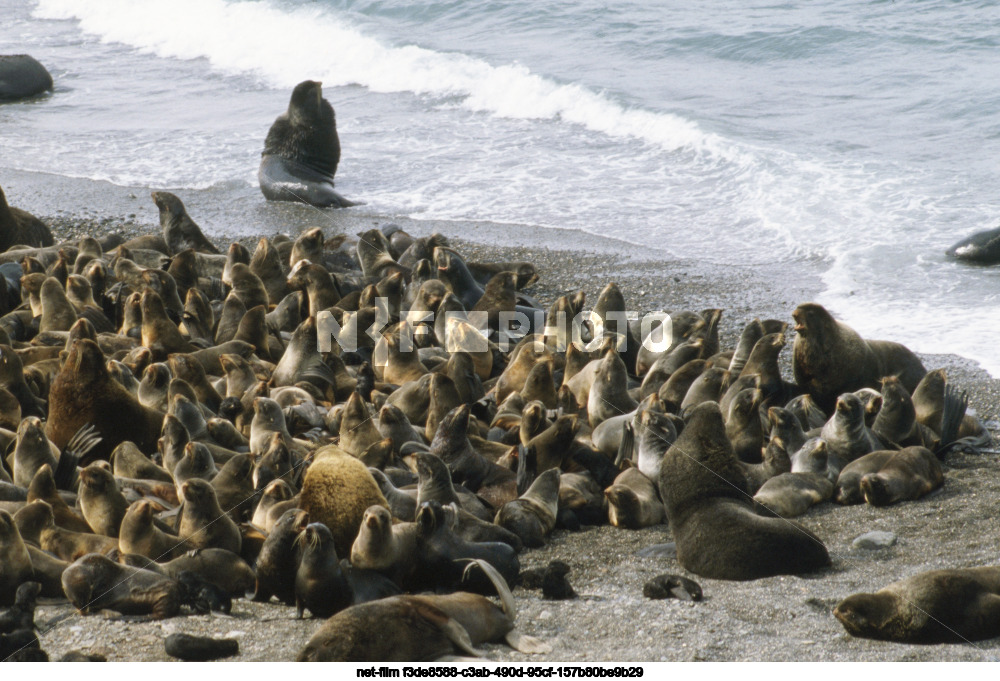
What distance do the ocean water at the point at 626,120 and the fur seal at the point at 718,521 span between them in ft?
13.1

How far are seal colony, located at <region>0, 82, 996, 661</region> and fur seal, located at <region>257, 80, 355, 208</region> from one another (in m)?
3.84

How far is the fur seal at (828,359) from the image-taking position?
7.12 m

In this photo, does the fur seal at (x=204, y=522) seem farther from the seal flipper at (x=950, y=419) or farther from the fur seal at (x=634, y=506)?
the seal flipper at (x=950, y=419)

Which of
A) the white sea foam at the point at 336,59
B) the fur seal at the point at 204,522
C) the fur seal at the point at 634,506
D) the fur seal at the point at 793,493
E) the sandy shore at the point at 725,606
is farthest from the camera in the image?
the white sea foam at the point at 336,59

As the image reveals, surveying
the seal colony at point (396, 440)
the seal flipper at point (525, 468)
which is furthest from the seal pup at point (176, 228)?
the seal flipper at point (525, 468)

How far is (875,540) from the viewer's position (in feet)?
17.0

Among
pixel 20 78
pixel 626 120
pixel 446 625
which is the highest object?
pixel 20 78

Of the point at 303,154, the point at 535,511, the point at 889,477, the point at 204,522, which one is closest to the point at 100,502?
the point at 204,522

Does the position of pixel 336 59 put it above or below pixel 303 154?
above

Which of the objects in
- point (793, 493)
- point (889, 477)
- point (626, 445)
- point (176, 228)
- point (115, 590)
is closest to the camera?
point (115, 590)

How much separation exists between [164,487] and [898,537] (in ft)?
12.4

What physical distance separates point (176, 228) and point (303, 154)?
4088 mm

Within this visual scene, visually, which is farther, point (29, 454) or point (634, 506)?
point (634, 506)

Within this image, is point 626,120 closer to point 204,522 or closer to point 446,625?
point 204,522
